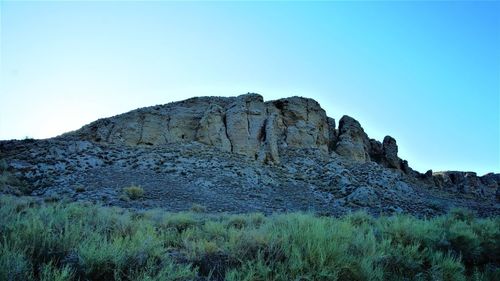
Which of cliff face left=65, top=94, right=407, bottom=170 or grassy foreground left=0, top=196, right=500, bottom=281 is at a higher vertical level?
cliff face left=65, top=94, right=407, bottom=170

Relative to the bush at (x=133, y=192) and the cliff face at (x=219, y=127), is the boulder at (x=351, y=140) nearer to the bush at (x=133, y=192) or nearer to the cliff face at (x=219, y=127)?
the cliff face at (x=219, y=127)

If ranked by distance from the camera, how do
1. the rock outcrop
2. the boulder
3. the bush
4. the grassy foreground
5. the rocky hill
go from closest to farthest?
the grassy foreground → the bush → the rocky hill → the rock outcrop → the boulder

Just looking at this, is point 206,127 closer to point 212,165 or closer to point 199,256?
point 212,165

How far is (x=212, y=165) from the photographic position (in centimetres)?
2650

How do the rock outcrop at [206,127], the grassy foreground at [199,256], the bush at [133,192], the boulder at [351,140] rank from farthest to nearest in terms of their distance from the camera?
the boulder at [351,140]
the rock outcrop at [206,127]
the bush at [133,192]
the grassy foreground at [199,256]

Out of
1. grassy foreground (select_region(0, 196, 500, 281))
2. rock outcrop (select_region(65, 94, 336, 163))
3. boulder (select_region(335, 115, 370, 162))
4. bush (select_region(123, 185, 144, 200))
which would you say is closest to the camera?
grassy foreground (select_region(0, 196, 500, 281))

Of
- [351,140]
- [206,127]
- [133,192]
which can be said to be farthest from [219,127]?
[351,140]

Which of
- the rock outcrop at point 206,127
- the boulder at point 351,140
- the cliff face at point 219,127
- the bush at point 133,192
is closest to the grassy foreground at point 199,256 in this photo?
the bush at point 133,192

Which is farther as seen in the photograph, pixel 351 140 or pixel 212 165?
pixel 351 140

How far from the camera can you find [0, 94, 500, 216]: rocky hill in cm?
2064

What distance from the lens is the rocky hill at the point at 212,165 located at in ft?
67.7

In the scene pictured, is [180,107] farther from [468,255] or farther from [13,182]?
[468,255]

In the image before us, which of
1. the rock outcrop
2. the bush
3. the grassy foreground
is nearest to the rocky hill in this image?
the rock outcrop

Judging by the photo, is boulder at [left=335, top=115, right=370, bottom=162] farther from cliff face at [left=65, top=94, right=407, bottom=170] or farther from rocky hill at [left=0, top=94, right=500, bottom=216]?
cliff face at [left=65, top=94, right=407, bottom=170]
